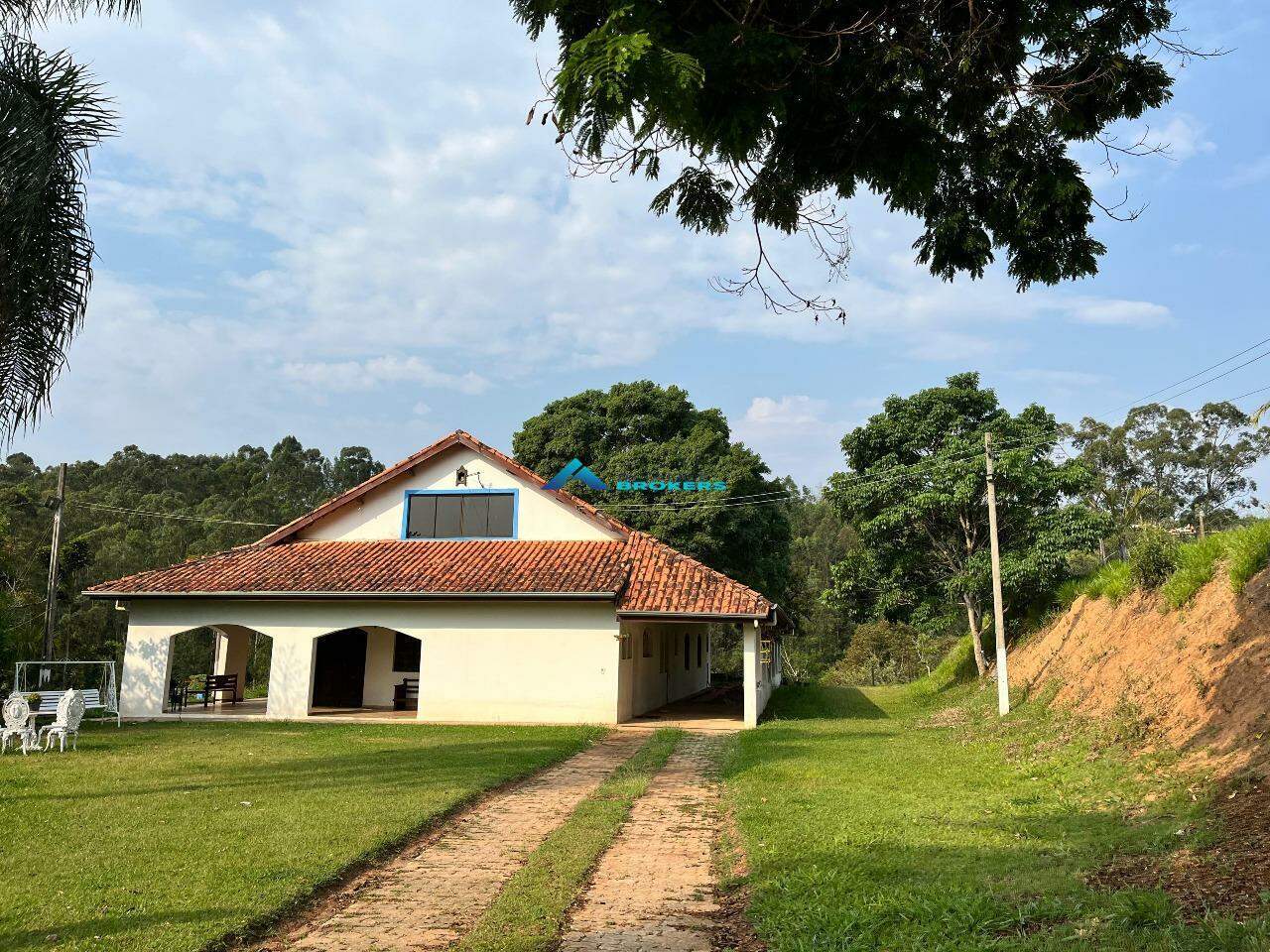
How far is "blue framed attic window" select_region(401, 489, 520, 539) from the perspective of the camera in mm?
21234

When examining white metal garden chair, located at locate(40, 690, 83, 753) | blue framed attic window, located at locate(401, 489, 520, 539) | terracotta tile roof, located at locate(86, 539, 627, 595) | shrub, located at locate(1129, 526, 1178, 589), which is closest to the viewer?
white metal garden chair, located at locate(40, 690, 83, 753)

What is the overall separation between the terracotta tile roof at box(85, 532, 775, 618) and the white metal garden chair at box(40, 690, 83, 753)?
4.60 meters

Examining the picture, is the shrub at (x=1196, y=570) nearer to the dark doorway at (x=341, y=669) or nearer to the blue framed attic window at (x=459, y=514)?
the blue framed attic window at (x=459, y=514)

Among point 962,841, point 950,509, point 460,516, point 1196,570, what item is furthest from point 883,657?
point 962,841

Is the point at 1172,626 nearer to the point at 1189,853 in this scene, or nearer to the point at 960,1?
the point at 1189,853

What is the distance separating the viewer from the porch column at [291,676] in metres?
18.7

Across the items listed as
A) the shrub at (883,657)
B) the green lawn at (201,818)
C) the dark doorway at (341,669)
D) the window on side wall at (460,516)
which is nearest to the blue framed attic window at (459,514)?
the window on side wall at (460,516)

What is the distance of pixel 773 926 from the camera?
17.6 ft

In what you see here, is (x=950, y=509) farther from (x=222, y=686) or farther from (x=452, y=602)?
(x=222, y=686)

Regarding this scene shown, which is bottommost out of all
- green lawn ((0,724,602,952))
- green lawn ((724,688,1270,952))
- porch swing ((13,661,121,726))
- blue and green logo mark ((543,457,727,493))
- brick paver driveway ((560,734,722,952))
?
brick paver driveway ((560,734,722,952))

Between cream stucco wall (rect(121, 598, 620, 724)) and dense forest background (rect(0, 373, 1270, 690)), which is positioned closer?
cream stucco wall (rect(121, 598, 620, 724))

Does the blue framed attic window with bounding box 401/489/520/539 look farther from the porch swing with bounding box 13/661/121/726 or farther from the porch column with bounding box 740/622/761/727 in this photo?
the porch swing with bounding box 13/661/121/726

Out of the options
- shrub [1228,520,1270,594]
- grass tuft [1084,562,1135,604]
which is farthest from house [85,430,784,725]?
shrub [1228,520,1270,594]

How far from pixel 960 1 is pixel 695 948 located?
5.36 m
